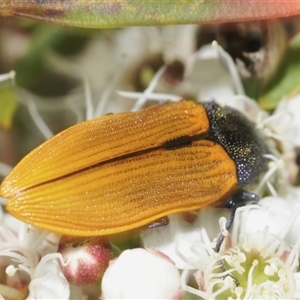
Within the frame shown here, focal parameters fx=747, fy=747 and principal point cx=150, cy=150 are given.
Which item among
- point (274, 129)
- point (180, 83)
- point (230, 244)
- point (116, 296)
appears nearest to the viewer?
point (116, 296)

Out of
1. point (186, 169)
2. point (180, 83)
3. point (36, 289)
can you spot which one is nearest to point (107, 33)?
point (180, 83)

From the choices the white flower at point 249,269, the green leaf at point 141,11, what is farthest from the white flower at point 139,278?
the green leaf at point 141,11

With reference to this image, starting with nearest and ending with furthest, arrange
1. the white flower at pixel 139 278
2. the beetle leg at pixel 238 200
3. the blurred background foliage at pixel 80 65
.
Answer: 1. the white flower at pixel 139 278
2. the beetle leg at pixel 238 200
3. the blurred background foliage at pixel 80 65

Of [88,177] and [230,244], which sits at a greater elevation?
[88,177]

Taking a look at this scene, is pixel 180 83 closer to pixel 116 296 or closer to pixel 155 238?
pixel 155 238

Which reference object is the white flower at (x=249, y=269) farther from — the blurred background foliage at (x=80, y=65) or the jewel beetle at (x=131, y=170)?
the blurred background foliage at (x=80, y=65)

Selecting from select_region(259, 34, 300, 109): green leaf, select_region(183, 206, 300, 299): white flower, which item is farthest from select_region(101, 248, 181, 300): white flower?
select_region(259, 34, 300, 109): green leaf

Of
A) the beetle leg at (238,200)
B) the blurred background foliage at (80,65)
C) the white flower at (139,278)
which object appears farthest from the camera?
the blurred background foliage at (80,65)

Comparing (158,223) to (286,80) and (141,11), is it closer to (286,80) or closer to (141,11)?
(141,11)
